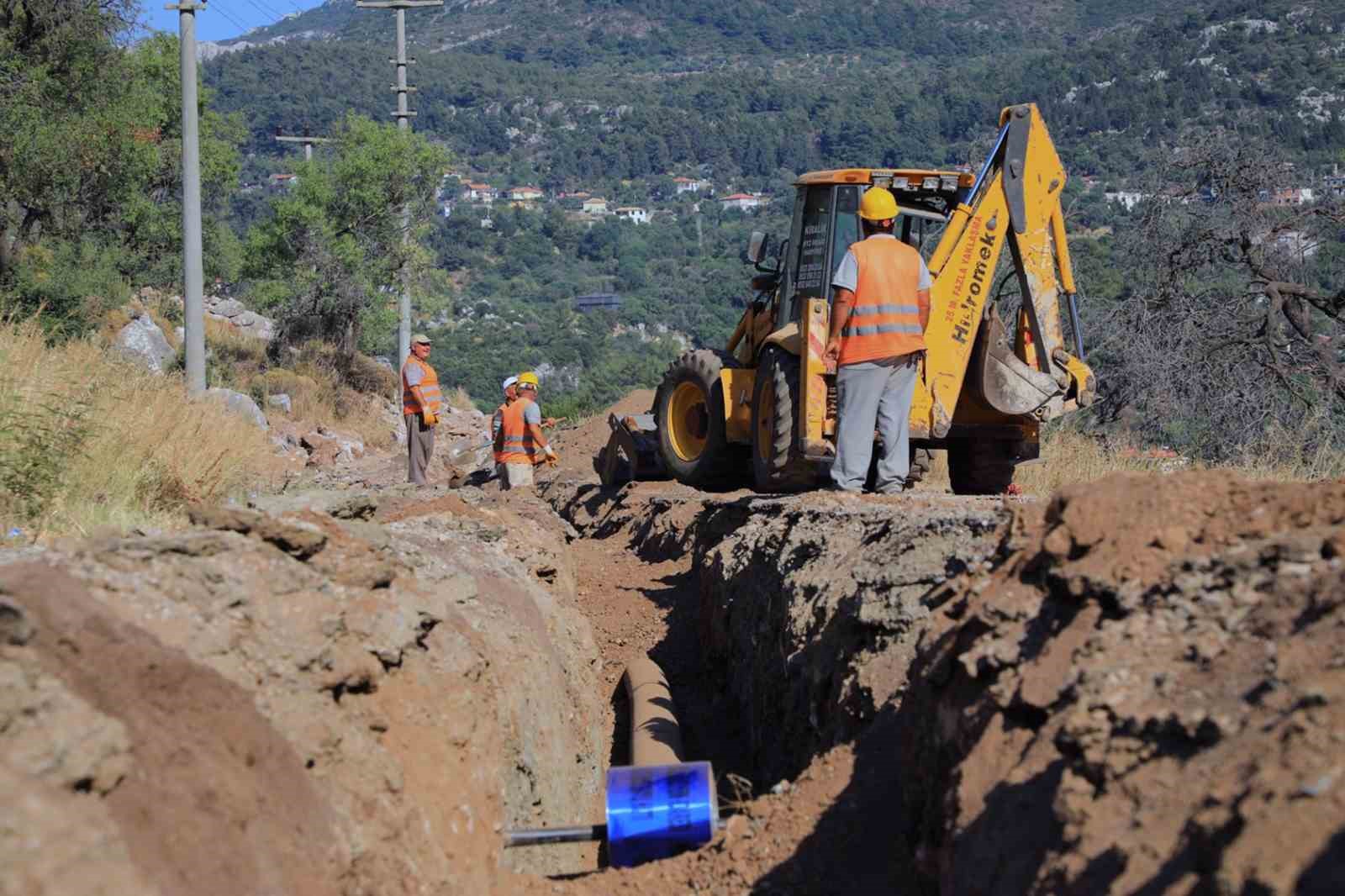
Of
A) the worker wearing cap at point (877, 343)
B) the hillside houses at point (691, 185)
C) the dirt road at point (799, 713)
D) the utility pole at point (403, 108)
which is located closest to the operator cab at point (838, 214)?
the worker wearing cap at point (877, 343)

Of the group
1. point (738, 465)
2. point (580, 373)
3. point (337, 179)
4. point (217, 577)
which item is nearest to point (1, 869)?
point (217, 577)

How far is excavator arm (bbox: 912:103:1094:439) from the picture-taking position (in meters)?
10.2

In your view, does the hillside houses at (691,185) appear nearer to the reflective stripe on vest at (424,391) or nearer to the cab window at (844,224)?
the reflective stripe on vest at (424,391)

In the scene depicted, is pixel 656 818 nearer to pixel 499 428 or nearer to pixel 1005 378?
pixel 1005 378

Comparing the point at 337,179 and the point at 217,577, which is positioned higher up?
the point at 337,179

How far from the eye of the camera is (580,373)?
159ft

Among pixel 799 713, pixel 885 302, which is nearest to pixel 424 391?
pixel 885 302

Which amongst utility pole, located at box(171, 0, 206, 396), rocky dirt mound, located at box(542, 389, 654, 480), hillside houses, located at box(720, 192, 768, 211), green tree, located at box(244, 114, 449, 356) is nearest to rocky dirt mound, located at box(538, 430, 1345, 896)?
rocky dirt mound, located at box(542, 389, 654, 480)

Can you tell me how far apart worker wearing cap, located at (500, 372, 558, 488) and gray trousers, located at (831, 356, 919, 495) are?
4796 millimetres

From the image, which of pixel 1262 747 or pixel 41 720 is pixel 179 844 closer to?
pixel 41 720

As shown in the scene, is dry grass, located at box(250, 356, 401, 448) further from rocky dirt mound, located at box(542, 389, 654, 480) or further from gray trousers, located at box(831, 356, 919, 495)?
gray trousers, located at box(831, 356, 919, 495)

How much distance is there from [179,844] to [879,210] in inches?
250

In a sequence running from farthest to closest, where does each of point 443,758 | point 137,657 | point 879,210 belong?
1. point 879,210
2. point 443,758
3. point 137,657

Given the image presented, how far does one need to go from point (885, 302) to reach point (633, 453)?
5333mm
